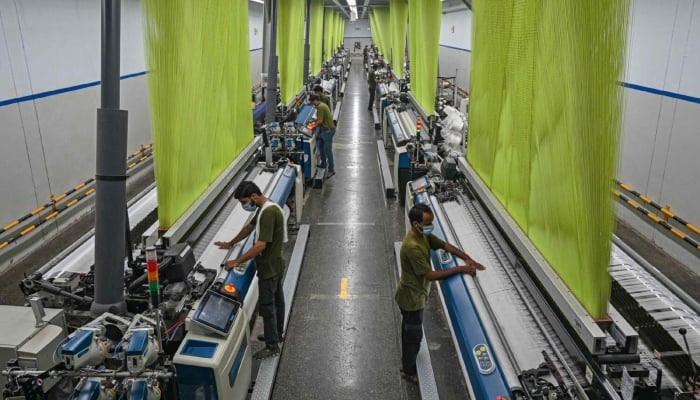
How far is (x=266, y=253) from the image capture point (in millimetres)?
4379

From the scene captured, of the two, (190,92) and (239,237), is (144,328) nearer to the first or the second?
(239,237)

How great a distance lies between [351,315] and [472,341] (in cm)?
242

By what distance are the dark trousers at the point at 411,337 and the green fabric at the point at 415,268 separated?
4.4 inches

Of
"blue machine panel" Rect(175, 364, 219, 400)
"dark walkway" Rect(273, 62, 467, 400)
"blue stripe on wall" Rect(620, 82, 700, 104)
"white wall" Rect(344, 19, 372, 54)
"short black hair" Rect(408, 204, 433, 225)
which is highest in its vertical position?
"white wall" Rect(344, 19, 372, 54)

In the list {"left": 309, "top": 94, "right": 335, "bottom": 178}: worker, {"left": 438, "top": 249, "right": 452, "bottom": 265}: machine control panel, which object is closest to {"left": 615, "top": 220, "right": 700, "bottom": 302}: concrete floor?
{"left": 438, "top": 249, "right": 452, "bottom": 265}: machine control panel

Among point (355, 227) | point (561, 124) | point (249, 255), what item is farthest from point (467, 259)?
point (355, 227)

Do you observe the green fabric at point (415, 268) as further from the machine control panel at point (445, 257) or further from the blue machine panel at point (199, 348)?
the blue machine panel at point (199, 348)

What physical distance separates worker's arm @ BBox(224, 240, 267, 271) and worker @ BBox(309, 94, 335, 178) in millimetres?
5660

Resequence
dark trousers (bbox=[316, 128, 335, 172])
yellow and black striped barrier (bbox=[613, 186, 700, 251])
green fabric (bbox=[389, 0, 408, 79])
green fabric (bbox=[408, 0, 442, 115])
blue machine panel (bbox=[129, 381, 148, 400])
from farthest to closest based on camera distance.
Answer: green fabric (bbox=[389, 0, 408, 79]), dark trousers (bbox=[316, 128, 335, 172]), green fabric (bbox=[408, 0, 442, 115]), yellow and black striped barrier (bbox=[613, 186, 700, 251]), blue machine panel (bbox=[129, 381, 148, 400])

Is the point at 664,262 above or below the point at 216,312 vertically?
below

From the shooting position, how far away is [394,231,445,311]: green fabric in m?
3.89

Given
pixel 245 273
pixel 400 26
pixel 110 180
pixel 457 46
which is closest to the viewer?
pixel 110 180

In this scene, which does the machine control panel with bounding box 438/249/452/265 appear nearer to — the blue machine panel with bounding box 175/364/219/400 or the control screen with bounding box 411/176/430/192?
the control screen with bounding box 411/176/430/192

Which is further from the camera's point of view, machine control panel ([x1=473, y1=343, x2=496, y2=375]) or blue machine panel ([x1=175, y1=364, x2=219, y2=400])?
blue machine panel ([x1=175, y1=364, x2=219, y2=400])
